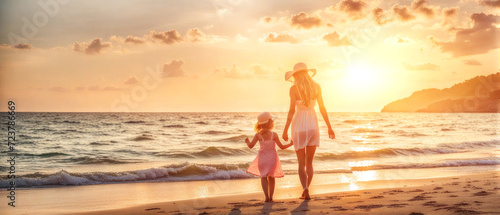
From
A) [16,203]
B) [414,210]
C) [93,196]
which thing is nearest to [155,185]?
[93,196]

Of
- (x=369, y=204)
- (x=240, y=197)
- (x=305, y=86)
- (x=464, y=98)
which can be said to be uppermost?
(x=464, y=98)

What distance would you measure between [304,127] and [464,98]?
124 metres

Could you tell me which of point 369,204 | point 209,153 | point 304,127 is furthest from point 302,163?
point 209,153

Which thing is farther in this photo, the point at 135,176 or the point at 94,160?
the point at 94,160

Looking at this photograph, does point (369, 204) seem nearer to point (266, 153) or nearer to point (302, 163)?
point (302, 163)

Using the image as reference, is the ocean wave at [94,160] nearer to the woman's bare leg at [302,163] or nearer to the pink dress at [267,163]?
the pink dress at [267,163]

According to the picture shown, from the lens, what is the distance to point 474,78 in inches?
4380

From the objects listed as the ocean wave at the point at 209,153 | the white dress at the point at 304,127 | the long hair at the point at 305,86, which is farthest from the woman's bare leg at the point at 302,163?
the ocean wave at the point at 209,153

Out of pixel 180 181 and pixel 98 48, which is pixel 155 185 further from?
pixel 98 48

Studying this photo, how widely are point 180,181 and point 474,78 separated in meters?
118

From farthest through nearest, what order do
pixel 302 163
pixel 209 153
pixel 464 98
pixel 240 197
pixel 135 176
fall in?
pixel 464 98 → pixel 209 153 → pixel 135 176 → pixel 240 197 → pixel 302 163

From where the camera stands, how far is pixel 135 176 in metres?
12.1

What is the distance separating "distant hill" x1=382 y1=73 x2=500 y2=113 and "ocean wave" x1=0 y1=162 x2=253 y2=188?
96.5 meters

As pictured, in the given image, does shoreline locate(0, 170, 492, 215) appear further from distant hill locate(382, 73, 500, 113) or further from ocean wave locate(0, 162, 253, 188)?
distant hill locate(382, 73, 500, 113)
